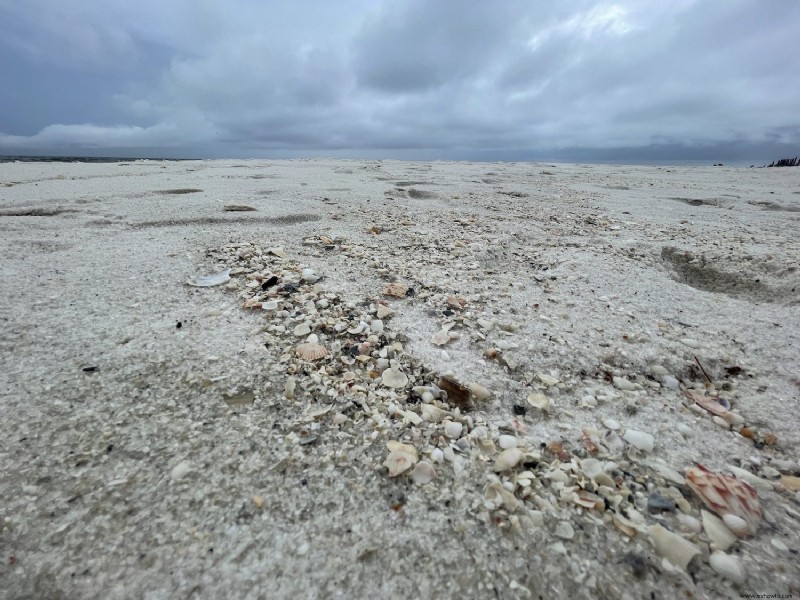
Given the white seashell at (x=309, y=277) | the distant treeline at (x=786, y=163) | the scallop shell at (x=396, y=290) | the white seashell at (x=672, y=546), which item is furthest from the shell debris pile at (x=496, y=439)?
the distant treeline at (x=786, y=163)

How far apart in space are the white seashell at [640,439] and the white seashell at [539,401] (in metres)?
0.32

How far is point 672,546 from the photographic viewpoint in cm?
115

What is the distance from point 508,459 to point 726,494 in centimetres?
72

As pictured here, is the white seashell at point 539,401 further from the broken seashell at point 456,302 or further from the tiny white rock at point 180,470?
the tiny white rock at point 180,470

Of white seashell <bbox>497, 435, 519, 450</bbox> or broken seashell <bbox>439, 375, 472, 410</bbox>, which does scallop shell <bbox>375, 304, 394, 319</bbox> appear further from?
white seashell <bbox>497, 435, 519, 450</bbox>

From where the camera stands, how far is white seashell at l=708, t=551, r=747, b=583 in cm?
→ 108

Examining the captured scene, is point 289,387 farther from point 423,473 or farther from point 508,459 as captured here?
point 508,459

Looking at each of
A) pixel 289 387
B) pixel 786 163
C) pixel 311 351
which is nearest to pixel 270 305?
pixel 311 351

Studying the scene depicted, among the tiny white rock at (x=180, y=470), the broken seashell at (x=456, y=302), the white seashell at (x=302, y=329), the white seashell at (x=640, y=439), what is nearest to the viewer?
the tiny white rock at (x=180, y=470)

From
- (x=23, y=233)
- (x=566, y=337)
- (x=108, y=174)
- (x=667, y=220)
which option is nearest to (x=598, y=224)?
(x=667, y=220)

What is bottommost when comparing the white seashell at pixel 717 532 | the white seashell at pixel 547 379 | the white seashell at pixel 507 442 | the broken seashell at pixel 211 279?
the white seashell at pixel 717 532

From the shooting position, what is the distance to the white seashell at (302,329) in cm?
222

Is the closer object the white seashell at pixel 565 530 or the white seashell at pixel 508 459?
the white seashell at pixel 565 530

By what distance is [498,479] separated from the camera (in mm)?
1382
